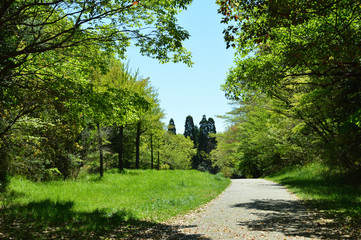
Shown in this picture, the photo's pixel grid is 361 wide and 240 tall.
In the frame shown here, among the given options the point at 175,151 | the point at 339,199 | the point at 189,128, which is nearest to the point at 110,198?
the point at 339,199

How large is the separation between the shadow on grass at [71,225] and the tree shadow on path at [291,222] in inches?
86.1

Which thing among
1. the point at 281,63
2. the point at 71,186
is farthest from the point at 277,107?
the point at 71,186

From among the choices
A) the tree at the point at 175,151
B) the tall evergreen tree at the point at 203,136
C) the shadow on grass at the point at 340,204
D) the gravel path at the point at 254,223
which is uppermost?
the tall evergreen tree at the point at 203,136

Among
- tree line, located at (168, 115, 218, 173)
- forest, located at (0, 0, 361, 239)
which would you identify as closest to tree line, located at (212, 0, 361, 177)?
forest, located at (0, 0, 361, 239)

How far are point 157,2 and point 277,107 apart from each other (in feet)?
37.8

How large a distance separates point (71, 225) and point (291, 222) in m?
6.48

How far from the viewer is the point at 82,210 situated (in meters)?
9.01

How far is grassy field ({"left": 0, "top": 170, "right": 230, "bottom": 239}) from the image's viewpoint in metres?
6.61

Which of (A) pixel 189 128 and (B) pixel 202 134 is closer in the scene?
(B) pixel 202 134

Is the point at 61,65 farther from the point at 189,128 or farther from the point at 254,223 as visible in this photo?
the point at 189,128

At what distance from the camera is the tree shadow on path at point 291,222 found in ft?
20.3

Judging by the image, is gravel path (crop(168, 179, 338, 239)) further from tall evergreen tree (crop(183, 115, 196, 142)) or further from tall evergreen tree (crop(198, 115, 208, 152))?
tall evergreen tree (crop(183, 115, 196, 142))

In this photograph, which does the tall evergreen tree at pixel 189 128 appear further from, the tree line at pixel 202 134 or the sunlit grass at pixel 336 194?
the sunlit grass at pixel 336 194

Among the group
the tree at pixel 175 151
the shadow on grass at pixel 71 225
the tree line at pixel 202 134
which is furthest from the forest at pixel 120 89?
the tree line at pixel 202 134
